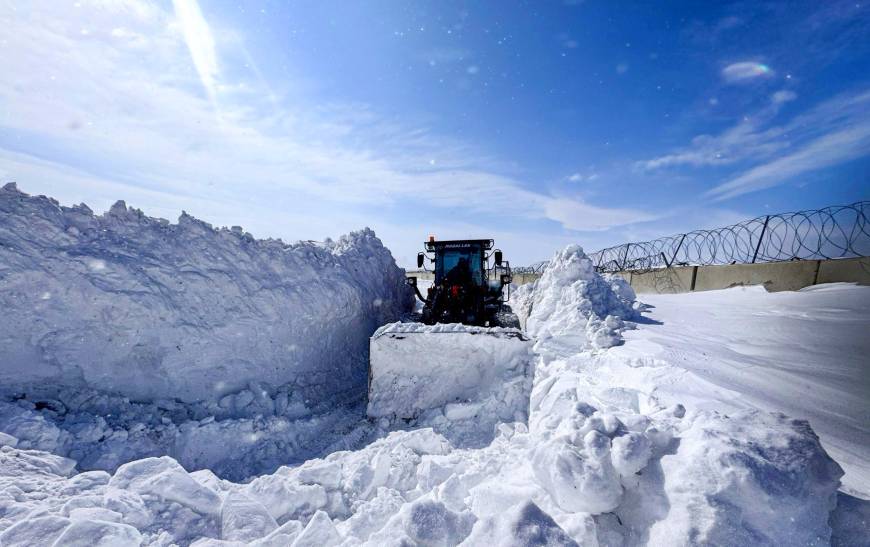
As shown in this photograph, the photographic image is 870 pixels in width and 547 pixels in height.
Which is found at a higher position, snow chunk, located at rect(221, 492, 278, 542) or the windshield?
the windshield

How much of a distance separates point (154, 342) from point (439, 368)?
392cm

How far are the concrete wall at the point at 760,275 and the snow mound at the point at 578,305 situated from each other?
3.18 metres

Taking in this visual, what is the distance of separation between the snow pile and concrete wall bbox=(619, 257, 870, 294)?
7265 mm

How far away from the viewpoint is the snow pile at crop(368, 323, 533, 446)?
476cm

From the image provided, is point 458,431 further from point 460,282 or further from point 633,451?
point 460,282

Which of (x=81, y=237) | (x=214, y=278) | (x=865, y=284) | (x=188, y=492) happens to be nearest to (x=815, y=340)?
(x=865, y=284)

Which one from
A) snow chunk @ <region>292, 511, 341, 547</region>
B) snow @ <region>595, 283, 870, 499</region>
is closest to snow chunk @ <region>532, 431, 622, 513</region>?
snow @ <region>595, 283, 870, 499</region>

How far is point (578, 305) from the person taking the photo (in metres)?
6.99

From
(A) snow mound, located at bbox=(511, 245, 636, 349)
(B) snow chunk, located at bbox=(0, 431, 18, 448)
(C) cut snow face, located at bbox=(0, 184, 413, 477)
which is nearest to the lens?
(B) snow chunk, located at bbox=(0, 431, 18, 448)

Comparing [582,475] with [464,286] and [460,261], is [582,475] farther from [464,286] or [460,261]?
[460,261]

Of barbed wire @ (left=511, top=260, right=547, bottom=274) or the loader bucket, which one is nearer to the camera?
the loader bucket

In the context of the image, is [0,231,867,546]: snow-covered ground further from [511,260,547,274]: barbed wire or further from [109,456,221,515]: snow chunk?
[511,260,547,274]: barbed wire

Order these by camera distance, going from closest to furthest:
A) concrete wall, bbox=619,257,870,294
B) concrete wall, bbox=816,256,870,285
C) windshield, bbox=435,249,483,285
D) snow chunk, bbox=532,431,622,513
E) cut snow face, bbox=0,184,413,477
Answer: snow chunk, bbox=532,431,622,513
cut snow face, bbox=0,184,413,477
concrete wall, bbox=816,256,870,285
concrete wall, bbox=619,257,870,294
windshield, bbox=435,249,483,285

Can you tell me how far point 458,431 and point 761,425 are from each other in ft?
9.76
